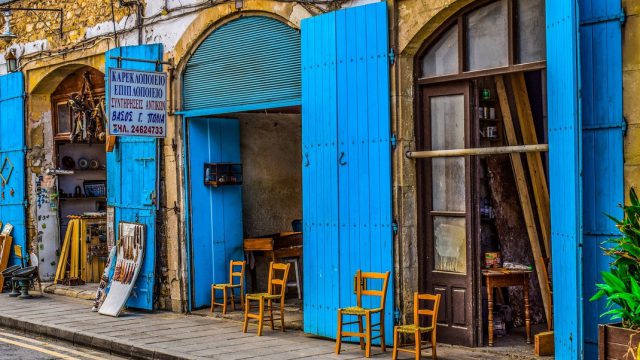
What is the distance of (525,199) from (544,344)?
197cm

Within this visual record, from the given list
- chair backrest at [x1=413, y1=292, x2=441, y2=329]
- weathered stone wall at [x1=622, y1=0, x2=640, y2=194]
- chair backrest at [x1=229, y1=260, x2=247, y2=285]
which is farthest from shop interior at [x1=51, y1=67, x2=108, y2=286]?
weathered stone wall at [x1=622, y1=0, x2=640, y2=194]

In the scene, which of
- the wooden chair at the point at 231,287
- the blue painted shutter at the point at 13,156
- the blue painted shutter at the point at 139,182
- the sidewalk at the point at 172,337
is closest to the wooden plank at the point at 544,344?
the sidewalk at the point at 172,337

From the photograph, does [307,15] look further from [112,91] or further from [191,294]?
[191,294]

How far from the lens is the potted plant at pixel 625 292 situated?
20.2 feet

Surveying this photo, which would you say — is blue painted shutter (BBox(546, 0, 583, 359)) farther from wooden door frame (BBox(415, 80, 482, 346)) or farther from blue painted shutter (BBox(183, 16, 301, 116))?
blue painted shutter (BBox(183, 16, 301, 116))

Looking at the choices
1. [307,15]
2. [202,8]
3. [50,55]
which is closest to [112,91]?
[202,8]

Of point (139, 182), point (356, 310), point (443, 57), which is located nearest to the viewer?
point (356, 310)

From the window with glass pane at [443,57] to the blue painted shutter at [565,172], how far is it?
5.12 feet

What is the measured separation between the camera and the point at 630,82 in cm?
746

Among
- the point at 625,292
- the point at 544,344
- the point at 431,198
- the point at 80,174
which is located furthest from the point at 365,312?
the point at 80,174

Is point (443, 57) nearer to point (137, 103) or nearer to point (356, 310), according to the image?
point (356, 310)

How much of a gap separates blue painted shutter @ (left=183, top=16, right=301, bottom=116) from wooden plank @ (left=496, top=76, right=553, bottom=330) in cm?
246

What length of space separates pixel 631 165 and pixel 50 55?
35.3 ft

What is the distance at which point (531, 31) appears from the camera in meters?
8.48
